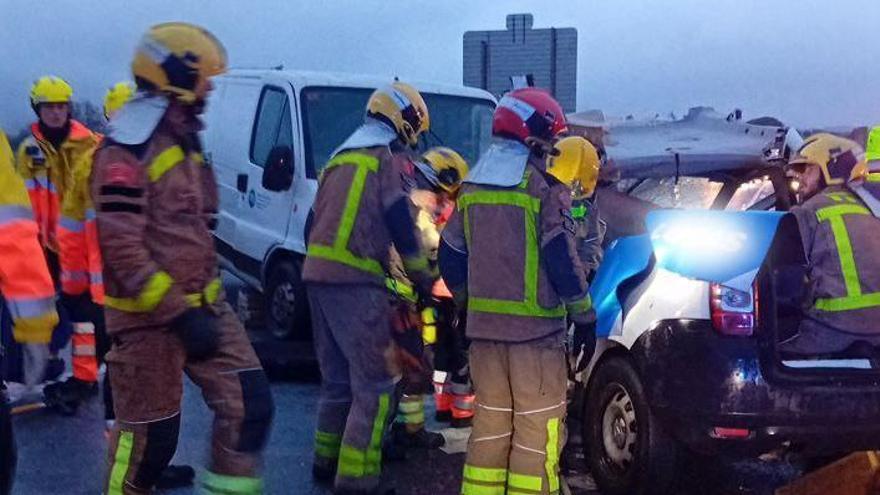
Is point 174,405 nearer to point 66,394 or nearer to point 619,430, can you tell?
point 619,430

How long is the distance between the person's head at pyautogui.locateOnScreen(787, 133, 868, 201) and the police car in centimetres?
36

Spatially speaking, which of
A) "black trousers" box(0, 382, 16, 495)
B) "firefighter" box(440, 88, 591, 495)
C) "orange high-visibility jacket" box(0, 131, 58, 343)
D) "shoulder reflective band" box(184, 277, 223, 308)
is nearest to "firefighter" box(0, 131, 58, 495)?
"orange high-visibility jacket" box(0, 131, 58, 343)

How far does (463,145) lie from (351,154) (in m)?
3.66

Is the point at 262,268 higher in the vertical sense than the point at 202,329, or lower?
lower

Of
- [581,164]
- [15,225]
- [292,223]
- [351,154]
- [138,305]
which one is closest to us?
[15,225]

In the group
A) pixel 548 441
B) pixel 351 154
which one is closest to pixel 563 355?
pixel 548 441

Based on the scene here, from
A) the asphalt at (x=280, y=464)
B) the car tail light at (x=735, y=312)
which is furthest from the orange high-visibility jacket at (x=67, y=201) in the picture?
the car tail light at (x=735, y=312)

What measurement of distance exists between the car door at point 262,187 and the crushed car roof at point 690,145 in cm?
269

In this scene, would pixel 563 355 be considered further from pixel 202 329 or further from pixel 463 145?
pixel 463 145

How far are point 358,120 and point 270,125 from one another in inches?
33.7

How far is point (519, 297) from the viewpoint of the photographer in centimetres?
424

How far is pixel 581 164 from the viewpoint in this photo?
21.6 ft

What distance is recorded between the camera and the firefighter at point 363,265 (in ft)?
15.5

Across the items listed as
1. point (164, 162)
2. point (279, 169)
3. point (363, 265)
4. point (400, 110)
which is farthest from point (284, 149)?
point (164, 162)
